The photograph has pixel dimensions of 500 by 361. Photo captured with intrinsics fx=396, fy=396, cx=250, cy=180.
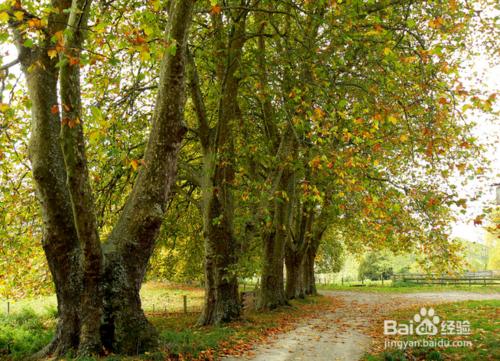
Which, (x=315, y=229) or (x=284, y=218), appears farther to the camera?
(x=315, y=229)

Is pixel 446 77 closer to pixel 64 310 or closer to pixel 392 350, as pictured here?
pixel 392 350

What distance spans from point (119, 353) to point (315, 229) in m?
19.2

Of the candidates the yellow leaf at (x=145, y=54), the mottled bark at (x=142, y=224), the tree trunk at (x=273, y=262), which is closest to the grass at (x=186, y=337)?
the mottled bark at (x=142, y=224)

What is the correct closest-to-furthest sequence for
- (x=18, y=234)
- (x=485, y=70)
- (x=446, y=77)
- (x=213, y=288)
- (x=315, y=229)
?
(x=18, y=234) < (x=213, y=288) < (x=446, y=77) < (x=485, y=70) < (x=315, y=229)

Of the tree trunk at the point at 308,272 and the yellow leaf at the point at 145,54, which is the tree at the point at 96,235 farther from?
the tree trunk at the point at 308,272

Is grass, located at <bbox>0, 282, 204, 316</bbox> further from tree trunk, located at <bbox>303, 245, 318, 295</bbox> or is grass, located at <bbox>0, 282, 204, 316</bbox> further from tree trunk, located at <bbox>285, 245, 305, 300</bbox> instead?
tree trunk, located at <bbox>303, 245, 318, 295</bbox>

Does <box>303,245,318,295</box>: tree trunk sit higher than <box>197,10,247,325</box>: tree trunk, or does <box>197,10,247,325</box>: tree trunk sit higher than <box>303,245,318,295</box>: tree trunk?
<box>197,10,247,325</box>: tree trunk

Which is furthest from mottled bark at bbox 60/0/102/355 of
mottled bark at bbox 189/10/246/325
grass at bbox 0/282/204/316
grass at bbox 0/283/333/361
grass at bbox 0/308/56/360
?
grass at bbox 0/282/204/316

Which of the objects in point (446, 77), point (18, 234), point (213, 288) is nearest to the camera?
point (18, 234)

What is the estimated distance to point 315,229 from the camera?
81.3ft

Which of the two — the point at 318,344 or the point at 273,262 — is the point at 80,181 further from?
the point at 273,262

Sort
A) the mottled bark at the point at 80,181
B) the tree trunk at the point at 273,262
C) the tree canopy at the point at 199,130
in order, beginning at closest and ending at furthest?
the mottled bark at the point at 80,181 → the tree canopy at the point at 199,130 → the tree trunk at the point at 273,262

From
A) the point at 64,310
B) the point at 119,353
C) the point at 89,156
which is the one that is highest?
the point at 89,156

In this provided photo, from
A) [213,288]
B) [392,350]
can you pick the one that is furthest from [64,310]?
[392,350]
